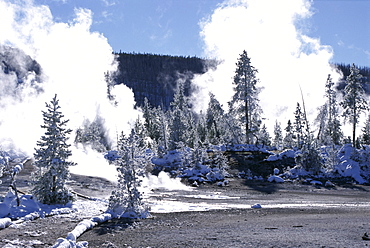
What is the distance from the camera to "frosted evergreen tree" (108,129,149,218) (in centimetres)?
1622

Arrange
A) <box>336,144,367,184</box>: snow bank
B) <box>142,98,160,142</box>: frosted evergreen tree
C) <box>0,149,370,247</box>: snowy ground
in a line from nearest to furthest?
<box>0,149,370,247</box>: snowy ground, <box>336,144,367,184</box>: snow bank, <box>142,98,160,142</box>: frosted evergreen tree

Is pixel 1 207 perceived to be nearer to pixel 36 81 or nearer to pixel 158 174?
pixel 158 174

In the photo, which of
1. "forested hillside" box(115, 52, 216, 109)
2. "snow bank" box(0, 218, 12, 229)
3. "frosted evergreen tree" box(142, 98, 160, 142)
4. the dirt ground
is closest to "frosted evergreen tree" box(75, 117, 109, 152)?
"frosted evergreen tree" box(142, 98, 160, 142)

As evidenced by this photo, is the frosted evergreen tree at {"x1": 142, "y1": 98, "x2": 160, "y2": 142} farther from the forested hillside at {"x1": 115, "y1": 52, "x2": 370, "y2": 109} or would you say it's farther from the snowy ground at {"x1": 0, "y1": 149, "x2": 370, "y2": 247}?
the forested hillside at {"x1": 115, "y1": 52, "x2": 370, "y2": 109}

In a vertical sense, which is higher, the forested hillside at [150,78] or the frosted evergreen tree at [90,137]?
the forested hillside at [150,78]

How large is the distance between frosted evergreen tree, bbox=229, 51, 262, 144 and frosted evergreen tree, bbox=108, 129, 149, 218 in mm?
31664

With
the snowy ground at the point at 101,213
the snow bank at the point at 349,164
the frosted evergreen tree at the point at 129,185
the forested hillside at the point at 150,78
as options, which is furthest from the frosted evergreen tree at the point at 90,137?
the forested hillside at the point at 150,78

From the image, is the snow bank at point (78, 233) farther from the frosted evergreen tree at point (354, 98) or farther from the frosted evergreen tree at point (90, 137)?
the frosted evergreen tree at point (90, 137)

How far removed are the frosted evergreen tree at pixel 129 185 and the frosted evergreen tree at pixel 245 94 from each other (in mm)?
31664

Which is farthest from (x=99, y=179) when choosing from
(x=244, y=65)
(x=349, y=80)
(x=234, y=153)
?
(x=349, y=80)

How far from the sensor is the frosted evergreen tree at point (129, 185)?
1622 centimetres

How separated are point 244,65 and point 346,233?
39125 mm

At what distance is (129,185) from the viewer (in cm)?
1666

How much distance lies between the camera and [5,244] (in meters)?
10.7
